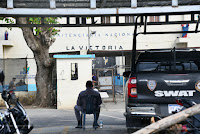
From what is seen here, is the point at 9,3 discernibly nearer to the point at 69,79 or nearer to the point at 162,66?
the point at 162,66

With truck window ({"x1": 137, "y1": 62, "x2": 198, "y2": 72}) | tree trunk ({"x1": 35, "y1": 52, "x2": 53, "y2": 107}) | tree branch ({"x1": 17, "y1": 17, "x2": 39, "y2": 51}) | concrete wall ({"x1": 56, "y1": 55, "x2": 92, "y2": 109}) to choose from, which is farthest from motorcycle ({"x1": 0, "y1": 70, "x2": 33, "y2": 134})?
tree trunk ({"x1": 35, "y1": 52, "x2": 53, "y2": 107})

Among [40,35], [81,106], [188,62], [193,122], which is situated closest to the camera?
[193,122]

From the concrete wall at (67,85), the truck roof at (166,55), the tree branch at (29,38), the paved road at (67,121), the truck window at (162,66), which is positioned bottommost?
the paved road at (67,121)

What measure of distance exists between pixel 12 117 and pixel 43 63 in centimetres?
892

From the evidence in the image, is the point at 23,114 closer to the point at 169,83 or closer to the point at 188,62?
the point at 169,83

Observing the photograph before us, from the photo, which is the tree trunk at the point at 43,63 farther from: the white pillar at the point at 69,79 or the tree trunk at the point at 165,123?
the tree trunk at the point at 165,123

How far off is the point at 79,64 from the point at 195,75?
8707 millimetres

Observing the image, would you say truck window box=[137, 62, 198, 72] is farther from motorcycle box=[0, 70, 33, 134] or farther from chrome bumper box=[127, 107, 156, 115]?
motorcycle box=[0, 70, 33, 134]

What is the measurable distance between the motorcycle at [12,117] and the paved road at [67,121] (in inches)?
71.9

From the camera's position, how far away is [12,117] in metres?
6.63

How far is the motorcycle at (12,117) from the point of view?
6551mm

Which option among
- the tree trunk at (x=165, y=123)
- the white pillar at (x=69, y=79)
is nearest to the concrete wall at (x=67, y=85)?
the white pillar at (x=69, y=79)

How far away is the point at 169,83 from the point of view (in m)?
7.21

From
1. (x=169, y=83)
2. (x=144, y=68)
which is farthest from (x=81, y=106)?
(x=169, y=83)
